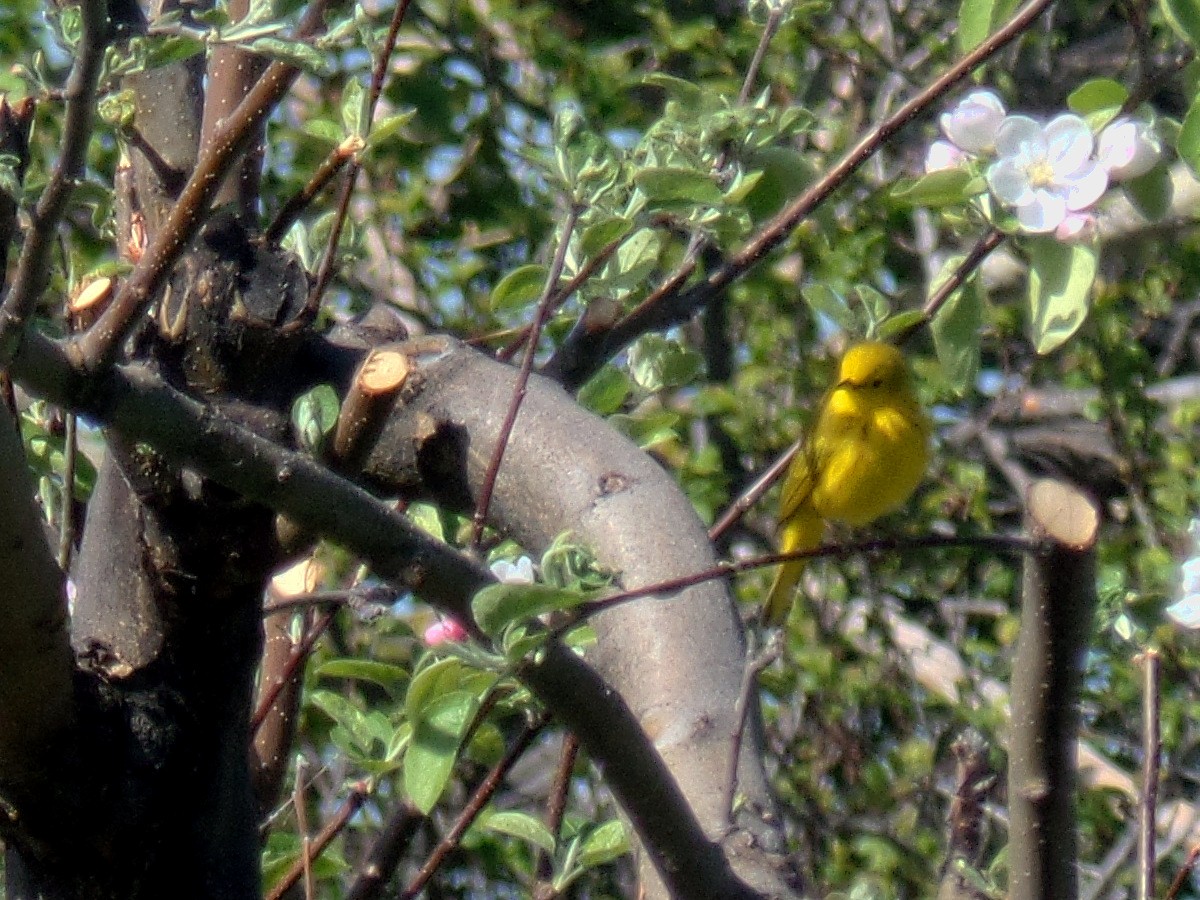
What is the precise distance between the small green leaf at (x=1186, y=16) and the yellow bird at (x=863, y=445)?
2268 mm

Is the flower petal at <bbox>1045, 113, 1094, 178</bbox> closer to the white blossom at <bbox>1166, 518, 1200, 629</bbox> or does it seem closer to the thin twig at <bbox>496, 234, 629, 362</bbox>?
the thin twig at <bbox>496, 234, 629, 362</bbox>

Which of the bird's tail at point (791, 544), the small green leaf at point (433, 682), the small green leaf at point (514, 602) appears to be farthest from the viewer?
the bird's tail at point (791, 544)

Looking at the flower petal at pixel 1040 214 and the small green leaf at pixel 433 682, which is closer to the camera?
the small green leaf at pixel 433 682

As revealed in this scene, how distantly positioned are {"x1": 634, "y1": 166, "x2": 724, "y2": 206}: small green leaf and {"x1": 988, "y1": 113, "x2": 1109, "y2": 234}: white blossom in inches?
9.9

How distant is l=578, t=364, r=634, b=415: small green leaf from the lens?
6.26 feet

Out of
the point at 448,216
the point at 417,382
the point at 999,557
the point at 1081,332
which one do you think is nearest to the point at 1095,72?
the point at 1081,332

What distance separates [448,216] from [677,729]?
384 cm

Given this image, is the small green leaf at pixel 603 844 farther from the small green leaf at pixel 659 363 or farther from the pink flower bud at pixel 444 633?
the small green leaf at pixel 659 363

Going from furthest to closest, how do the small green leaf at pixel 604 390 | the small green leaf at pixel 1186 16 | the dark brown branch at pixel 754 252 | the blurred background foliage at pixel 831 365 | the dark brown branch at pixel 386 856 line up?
the blurred background foliage at pixel 831 365 < the small green leaf at pixel 604 390 < the dark brown branch at pixel 386 856 < the dark brown branch at pixel 754 252 < the small green leaf at pixel 1186 16

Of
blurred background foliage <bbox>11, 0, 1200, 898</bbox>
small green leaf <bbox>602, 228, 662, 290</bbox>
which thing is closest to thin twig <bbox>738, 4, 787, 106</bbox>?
small green leaf <bbox>602, 228, 662, 290</bbox>

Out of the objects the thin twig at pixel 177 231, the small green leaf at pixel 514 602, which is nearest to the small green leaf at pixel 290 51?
the thin twig at pixel 177 231

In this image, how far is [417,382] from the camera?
5.47 feet

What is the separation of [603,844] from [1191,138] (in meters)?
0.85

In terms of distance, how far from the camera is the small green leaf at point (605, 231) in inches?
58.3
